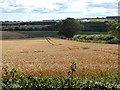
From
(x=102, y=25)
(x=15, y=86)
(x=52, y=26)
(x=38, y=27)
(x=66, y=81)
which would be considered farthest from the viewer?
(x=52, y=26)

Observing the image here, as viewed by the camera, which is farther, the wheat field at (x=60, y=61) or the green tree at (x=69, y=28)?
the green tree at (x=69, y=28)

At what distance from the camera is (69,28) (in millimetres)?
110500

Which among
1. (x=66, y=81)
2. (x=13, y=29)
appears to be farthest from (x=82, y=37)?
(x=66, y=81)

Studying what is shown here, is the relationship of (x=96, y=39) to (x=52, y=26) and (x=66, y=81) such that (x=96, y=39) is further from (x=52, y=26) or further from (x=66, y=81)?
(x=66, y=81)

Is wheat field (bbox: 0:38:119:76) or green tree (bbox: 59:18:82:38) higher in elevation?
wheat field (bbox: 0:38:119:76)

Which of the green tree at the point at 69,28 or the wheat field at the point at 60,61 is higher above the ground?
the wheat field at the point at 60,61

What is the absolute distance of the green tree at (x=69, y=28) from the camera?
108875 mm

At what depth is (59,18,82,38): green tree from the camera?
10888 centimetres

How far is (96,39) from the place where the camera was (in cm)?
8225

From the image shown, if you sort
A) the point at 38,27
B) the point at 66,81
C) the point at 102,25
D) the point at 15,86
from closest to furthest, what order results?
the point at 15,86
the point at 66,81
the point at 102,25
the point at 38,27

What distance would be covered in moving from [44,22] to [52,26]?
592 cm

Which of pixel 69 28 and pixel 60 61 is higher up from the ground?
pixel 60 61

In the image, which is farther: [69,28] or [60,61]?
[69,28]

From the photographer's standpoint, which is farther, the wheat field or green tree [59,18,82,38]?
green tree [59,18,82,38]
